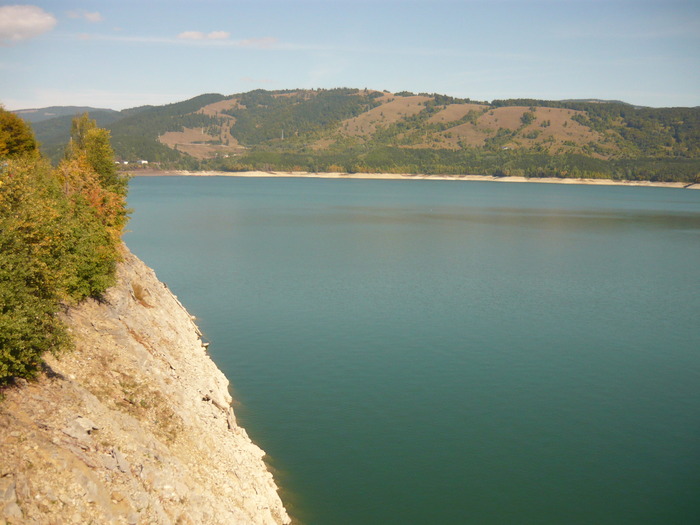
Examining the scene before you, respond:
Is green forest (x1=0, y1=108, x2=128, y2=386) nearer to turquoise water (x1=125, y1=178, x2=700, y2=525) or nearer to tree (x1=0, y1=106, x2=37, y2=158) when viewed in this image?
turquoise water (x1=125, y1=178, x2=700, y2=525)

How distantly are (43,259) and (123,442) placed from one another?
8308 millimetres

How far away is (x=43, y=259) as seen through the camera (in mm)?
23250

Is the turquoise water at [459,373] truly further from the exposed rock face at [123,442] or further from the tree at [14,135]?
the tree at [14,135]

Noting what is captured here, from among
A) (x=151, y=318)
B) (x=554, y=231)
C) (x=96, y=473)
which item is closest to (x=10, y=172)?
(x=151, y=318)

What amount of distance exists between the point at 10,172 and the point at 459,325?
111 ft

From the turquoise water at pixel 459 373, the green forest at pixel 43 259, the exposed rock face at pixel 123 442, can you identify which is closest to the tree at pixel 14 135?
the green forest at pixel 43 259

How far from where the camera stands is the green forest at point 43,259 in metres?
18.5

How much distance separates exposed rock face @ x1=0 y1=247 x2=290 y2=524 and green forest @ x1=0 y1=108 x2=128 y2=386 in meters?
1.30

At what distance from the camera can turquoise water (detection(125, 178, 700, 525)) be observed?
86.2 ft

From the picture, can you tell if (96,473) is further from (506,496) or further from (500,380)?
(500,380)

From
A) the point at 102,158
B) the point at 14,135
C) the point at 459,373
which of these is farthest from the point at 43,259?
the point at 14,135

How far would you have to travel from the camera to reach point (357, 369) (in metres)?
39.0

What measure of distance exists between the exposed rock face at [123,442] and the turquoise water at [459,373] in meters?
3.11

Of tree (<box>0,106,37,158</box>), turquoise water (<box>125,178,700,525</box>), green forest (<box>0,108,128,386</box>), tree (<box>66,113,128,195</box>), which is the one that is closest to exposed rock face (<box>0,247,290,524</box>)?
green forest (<box>0,108,128,386</box>)
